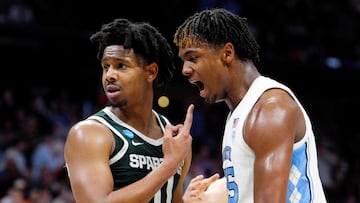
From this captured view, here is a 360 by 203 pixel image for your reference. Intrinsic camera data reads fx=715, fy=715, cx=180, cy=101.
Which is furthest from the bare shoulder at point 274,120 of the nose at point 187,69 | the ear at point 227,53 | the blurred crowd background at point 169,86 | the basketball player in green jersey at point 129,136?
the blurred crowd background at point 169,86

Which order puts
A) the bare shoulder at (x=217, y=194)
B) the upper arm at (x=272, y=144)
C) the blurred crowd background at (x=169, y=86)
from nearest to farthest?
the upper arm at (x=272, y=144)
the bare shoulder at (x=217, y=194)
the blurred crowd background at (x=169, y=86)

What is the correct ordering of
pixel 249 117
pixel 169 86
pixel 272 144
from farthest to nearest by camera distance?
pixel 169 86
pixel 249 117
pixel 272 144

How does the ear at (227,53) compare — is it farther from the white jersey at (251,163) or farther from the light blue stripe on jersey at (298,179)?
the light blue stripe on jersey at (298,179)

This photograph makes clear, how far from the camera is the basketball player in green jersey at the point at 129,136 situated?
11.1 ft

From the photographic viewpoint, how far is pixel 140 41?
3.73 metres

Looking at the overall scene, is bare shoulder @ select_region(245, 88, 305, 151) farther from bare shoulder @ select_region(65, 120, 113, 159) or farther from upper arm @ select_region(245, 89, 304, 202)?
bare shoulder @ select_region(65, 120, 113, 159)

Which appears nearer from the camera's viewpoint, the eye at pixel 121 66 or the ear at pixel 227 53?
the ear at pixel 227 53

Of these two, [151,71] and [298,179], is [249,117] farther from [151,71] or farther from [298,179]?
[151,71]

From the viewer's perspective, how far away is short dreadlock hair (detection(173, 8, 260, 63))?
321cm

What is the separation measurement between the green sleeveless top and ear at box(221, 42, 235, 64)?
0.75 metres

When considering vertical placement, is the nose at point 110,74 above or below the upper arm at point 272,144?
above

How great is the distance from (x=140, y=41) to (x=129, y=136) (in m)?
0.50

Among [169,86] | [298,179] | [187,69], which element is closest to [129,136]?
[187,69]

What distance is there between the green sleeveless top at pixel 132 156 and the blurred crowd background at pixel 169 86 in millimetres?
4437
